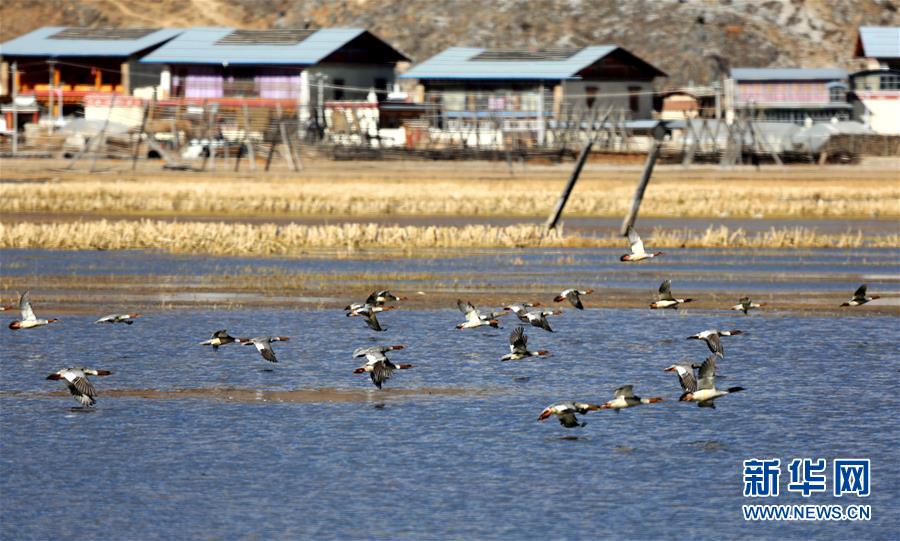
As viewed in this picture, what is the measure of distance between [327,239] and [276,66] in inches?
2352

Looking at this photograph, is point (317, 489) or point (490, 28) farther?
point (490, 28)

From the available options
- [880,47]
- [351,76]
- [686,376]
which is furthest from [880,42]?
[686,376]

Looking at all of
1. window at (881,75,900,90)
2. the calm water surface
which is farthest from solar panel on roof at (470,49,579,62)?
the calm water surface

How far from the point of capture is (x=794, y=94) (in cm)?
9631

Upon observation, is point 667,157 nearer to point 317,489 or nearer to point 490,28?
point 490,28

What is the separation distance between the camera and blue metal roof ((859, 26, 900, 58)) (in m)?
99.5

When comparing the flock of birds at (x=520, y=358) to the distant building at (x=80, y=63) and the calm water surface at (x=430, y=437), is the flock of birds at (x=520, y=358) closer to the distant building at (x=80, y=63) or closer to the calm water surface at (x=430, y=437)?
the calm water surface at (x=430, y=437)

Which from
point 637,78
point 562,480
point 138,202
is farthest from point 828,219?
point 637,78

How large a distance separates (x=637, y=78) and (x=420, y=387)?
79.9 metres

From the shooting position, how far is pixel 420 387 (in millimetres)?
19391

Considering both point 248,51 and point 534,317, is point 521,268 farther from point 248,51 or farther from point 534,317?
point 248,51

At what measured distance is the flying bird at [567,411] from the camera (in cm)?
1623

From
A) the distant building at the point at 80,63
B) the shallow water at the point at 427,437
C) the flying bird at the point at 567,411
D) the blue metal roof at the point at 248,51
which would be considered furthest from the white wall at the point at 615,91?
the flying bird at the point at 567,411

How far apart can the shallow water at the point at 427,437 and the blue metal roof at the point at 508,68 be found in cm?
6938
